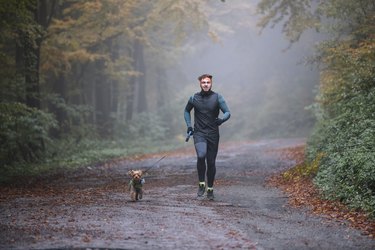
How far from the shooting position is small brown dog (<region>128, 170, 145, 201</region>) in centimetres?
977

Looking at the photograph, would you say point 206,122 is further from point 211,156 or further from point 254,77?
point 254,77

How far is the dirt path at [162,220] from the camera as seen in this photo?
6.68 m

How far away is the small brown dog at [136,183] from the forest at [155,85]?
3.62 metres

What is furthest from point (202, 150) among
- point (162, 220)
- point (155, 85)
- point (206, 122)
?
point (155, 85)

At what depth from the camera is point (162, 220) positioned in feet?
26.2

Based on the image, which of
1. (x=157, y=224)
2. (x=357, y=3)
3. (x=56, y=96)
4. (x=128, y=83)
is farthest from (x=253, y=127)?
(x=157, y=224)

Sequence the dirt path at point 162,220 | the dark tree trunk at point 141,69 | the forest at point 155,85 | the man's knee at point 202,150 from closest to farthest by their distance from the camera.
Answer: the dirt path at point 162,220 < the man's knee at point 202,150 < the forest at point 155,85 < the dark tree trunk at point 141,69

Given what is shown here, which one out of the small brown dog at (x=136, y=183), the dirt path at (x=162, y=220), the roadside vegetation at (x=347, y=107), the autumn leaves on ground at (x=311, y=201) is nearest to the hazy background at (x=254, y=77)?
the roadside vegetation at (x=347, y=107)

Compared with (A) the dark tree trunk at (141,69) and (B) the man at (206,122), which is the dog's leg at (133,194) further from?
(A) the dark tree trunk at (141,69)

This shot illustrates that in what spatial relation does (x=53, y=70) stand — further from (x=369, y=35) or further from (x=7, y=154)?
(x=369, y=35)

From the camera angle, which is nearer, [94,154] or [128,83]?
[94,154]

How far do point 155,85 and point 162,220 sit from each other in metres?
44.8

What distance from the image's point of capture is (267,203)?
1041 centimetres

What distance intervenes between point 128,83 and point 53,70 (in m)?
17.0
